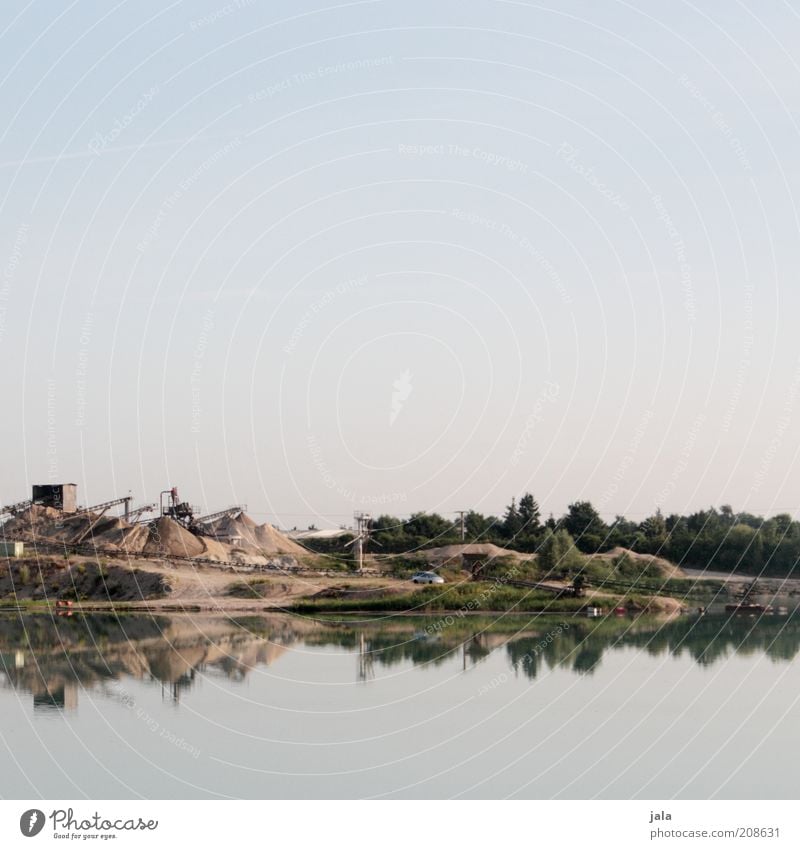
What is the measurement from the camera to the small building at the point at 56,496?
79.8m

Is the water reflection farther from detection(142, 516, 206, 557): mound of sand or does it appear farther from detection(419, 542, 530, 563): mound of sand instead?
detection(419, 542, 530, 563): mound of sand

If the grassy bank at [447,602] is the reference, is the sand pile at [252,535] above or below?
above

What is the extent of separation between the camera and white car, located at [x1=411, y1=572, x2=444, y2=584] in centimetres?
6588

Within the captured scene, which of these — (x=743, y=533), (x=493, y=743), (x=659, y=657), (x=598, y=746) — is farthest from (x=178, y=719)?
(x=743, y=533)

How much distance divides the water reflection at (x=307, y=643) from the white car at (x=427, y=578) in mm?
9856

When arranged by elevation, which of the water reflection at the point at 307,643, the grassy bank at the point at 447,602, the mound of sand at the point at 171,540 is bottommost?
the water reflection at the point at 307,643

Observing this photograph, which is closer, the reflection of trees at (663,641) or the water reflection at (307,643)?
the water reflection at (307,643)

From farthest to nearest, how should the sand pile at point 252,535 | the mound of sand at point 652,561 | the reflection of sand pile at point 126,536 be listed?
the sand pile at point 252,535 → the mound of sand at point 652,561 → the reflection of sand pile at point 126,536

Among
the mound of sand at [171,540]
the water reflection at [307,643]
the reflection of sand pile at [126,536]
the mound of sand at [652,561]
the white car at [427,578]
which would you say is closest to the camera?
the water reflection at [307,643]
